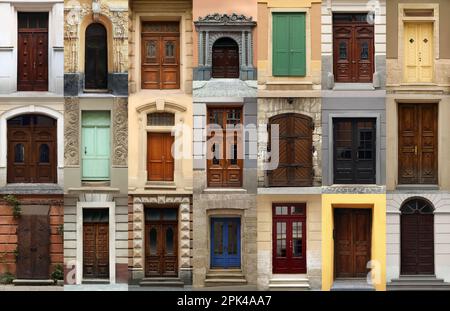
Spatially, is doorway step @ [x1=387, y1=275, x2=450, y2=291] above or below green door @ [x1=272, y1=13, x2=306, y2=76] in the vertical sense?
below

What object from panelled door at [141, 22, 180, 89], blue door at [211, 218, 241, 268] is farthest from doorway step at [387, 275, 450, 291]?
panelled door at [141, 22, 180, 89]

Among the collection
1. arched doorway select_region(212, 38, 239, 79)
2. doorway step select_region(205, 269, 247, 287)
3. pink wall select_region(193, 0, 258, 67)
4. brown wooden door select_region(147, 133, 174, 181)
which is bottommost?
doorway step select_region(205, 269, 247, 287)

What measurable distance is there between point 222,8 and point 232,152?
3.06 m

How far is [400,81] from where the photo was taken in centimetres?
1662

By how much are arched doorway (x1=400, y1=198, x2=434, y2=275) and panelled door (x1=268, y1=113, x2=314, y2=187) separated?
2.26m

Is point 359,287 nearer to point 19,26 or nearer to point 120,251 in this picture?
point 120,251

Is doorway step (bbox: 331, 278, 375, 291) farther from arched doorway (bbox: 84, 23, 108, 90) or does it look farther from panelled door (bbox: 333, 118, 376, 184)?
arched doorway (bbox: 84, 23, 108, 90)

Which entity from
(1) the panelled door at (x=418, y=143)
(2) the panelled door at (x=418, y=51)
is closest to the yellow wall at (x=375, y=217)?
(1) the panelled door at (x=418, y=143)

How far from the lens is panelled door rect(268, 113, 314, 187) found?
54.2 feet

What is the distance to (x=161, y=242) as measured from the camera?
16.7 metres

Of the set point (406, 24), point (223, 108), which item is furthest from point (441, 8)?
point (223, 108)

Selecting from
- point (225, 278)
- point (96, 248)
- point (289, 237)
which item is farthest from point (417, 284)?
point (96, 248)

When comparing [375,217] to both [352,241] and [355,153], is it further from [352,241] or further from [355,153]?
[355,153]

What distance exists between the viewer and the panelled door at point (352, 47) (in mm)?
16641
